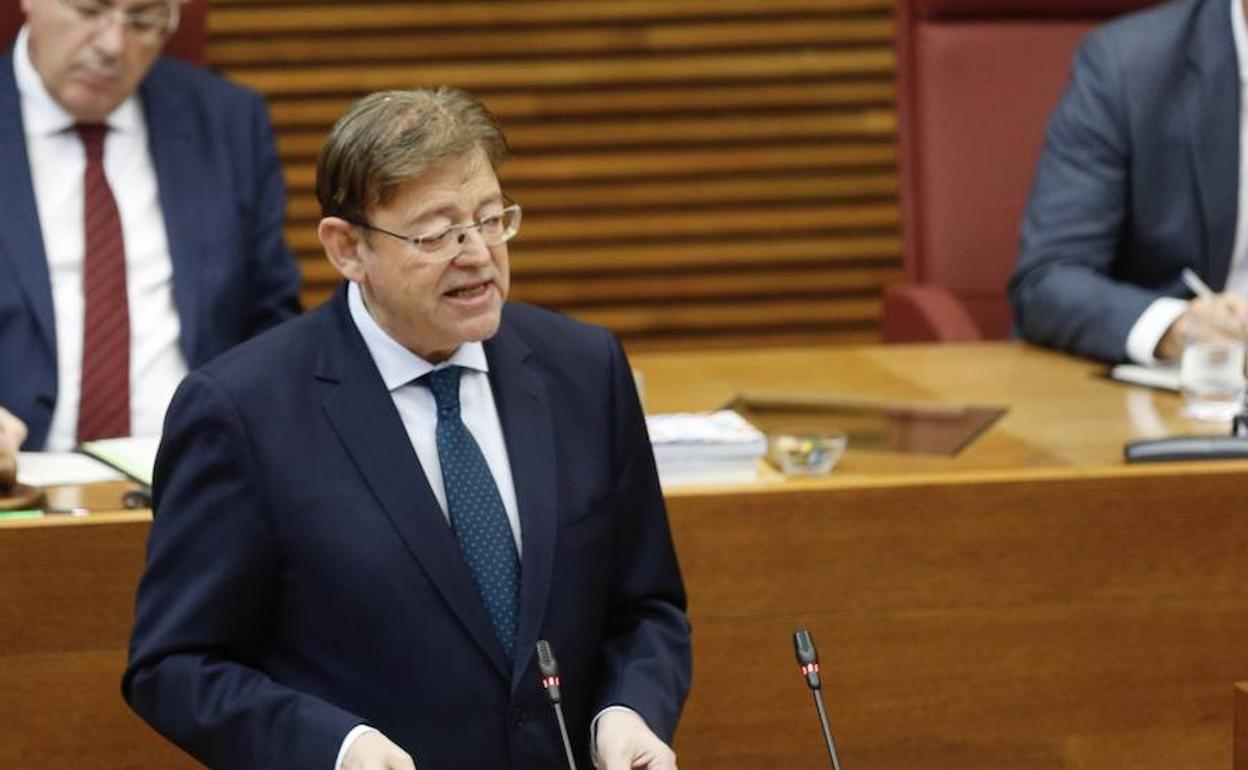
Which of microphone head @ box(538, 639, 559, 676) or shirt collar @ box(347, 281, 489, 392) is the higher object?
shirt collar @ box(347, 281, 489, 392)

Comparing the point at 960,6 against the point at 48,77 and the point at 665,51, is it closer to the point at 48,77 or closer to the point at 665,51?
the point at 665,51

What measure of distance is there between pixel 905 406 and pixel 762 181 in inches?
83.1

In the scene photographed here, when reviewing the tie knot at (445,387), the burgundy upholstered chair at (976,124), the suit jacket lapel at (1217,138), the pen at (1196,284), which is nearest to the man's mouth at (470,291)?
the tie knot at (445,387)

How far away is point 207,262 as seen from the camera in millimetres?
3078

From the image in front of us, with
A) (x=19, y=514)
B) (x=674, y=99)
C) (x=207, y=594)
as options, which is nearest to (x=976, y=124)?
(x=674, y=99)

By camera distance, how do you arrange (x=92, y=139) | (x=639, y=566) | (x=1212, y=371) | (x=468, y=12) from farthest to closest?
(x=468, y=12)
(x=92, y=139)
(x=1212, y=371)
(x=639, y=566)

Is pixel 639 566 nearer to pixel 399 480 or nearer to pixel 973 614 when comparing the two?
pixel 399 480

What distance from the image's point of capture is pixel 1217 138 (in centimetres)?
331

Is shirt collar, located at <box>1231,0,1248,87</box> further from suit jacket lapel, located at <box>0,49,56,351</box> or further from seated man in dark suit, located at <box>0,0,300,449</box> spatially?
suit jacket lapel, located at <box>0,49,56,351</box>

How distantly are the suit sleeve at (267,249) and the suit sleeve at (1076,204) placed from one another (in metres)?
1.17

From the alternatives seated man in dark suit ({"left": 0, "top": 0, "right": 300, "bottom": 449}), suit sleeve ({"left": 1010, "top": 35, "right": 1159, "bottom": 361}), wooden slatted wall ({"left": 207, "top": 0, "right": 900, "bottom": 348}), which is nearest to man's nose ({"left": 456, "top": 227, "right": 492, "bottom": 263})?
seated man in dark suit ({"left": 0, "top": 0, "right": 300, "bottom": 449})

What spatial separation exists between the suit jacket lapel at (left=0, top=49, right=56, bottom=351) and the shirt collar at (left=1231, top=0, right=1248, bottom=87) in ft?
6.21

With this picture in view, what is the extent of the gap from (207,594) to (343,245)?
338 mm

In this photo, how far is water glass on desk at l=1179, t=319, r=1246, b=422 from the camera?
111 inches
